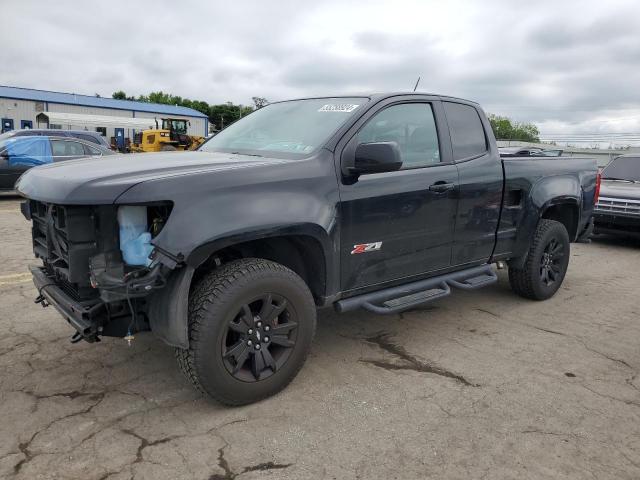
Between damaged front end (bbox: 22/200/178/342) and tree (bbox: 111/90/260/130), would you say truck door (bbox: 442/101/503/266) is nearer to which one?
damaged front end (bbox: 22/200/178/342)

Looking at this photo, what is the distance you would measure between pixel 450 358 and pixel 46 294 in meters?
2.79

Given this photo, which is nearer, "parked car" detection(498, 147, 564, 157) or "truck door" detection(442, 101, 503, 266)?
"truck door" detection(442, 101, 503, 266)

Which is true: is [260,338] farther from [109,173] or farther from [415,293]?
[415,293]

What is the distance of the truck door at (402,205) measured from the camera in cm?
343

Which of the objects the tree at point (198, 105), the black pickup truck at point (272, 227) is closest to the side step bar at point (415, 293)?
the black pickup truck at point (272, 227)

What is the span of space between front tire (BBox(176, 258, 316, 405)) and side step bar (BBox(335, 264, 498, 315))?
0.46m

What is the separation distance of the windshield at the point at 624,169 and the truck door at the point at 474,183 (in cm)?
625

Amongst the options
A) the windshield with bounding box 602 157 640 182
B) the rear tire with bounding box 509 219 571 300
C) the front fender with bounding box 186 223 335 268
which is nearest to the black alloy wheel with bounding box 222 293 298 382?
the front fender with bounding box 186 223 335 268

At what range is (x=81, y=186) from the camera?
2586 millimetres

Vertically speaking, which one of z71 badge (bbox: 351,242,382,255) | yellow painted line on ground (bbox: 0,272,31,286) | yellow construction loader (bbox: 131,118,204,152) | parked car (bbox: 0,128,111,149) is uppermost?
yellow construction loader (bbox: 131,118,204,152)

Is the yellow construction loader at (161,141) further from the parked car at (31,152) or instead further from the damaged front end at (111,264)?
the damaged front end at (111,264)

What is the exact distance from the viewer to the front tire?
280 centimetres

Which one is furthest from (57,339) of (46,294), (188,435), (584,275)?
(584,275)

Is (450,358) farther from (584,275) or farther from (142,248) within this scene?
(584,275)
